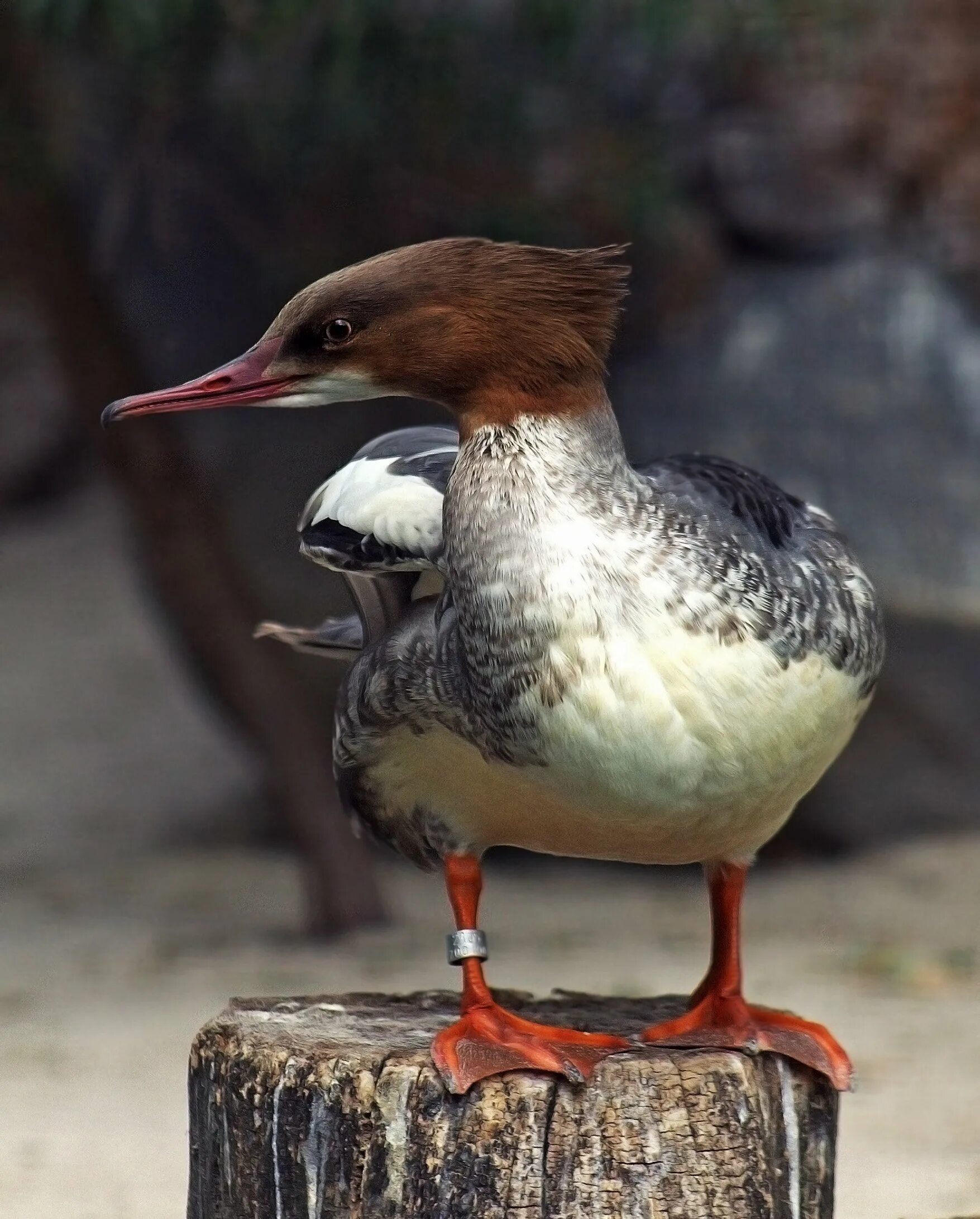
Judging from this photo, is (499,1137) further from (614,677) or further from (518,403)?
(518,403)

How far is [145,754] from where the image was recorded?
817 centimetres

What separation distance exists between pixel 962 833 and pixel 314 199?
3.27m

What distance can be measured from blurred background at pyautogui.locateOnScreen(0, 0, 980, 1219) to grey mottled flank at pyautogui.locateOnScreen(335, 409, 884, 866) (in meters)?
2.10

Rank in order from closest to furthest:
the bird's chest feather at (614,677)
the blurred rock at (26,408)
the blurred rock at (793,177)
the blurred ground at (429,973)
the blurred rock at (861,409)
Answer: the bird's chest feather at (614,677), the blurred ground at (429,973), the blurred rock at (861,409), the blurred rock at (793,177), the blurred rock at (26,408)

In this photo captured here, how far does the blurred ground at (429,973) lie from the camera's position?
422cm

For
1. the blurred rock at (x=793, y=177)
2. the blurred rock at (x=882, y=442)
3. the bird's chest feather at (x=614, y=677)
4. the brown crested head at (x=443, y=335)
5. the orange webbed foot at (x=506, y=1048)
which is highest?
the blurred rock at (x=793, y=177)

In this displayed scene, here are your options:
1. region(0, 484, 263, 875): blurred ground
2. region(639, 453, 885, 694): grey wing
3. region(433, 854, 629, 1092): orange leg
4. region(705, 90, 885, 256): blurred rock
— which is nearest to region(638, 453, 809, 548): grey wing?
region(639, 453, 885, 694): grey wing

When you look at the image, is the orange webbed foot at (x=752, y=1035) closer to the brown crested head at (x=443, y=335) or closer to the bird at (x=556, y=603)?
the bird at (x=556, y=603)

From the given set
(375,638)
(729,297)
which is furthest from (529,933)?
(375,638)

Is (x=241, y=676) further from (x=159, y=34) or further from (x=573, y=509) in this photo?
(x=573, y=509)

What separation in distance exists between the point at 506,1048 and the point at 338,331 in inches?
37.6

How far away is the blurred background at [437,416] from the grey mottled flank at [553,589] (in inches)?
82.8

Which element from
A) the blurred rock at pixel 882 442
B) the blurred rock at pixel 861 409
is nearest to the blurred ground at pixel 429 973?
the blurred rock at pixel 882 442

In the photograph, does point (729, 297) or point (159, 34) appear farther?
point (729, 297)
